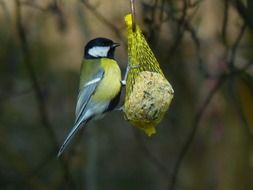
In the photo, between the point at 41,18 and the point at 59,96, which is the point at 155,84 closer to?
the point at 41,18

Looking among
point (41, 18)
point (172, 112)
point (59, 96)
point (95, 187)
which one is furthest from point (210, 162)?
point (59, 96)

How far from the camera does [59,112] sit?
6.52 m

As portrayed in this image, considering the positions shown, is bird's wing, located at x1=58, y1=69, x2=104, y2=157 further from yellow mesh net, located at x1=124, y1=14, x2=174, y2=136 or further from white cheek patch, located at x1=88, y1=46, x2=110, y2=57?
yellow mesh net, located at x1=124, y1=14, x2=174, y2=136

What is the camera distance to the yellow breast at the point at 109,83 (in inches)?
128

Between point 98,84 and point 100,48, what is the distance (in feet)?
0.50

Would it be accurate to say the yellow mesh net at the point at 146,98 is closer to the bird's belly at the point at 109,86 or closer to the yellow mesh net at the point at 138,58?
the yellow mesh net at the point at 138,58

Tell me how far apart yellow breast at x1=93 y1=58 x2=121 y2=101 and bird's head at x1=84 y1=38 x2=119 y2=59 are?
34mm

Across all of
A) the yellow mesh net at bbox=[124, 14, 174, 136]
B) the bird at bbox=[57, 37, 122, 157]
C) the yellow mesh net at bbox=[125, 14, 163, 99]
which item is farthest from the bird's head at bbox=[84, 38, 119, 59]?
the yellow mesh net at bbox=[124, 14, 174, 136]

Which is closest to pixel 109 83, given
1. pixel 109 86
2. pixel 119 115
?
pixel 109 86

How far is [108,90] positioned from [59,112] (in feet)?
10.8

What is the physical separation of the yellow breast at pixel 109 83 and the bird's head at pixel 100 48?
3 cm

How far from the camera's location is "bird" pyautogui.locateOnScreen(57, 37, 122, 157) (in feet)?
10.7

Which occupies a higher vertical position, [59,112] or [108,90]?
[108,90]

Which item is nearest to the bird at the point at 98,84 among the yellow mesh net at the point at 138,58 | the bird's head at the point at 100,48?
the bird's head at the point at 100,48
